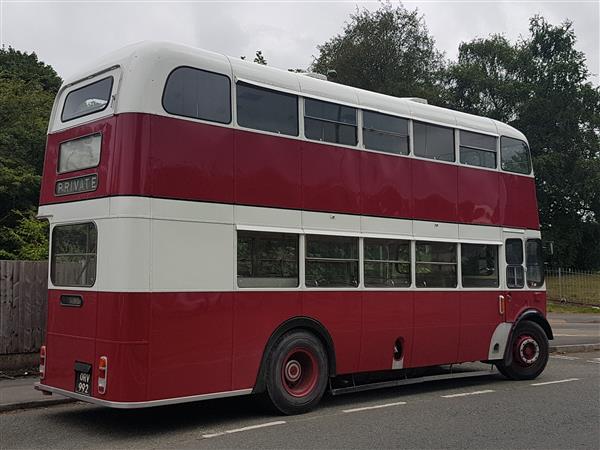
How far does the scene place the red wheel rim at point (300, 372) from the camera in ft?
28.3

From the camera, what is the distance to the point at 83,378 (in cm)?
755

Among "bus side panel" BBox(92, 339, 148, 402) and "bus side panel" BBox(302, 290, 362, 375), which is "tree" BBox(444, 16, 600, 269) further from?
"bus side panel" BBox(92, 339, 148, 402)

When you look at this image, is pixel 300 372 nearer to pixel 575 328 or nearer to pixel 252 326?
pixel 252 326

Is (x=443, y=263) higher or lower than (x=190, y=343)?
higher

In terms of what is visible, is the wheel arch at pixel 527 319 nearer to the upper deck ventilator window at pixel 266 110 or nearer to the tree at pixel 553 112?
the upper deck ventilator window at pixel 266 110

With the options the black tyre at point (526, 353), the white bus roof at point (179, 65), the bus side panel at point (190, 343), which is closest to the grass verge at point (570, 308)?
the black tyre at point (526, 353)

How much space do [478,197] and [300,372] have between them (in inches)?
187

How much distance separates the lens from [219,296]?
7934 millimetres

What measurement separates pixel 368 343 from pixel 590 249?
138 feet

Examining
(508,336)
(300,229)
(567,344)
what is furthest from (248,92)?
(567,344)

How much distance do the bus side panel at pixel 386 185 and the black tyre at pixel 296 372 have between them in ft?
7.22

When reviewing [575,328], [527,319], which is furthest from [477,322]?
[575,328]

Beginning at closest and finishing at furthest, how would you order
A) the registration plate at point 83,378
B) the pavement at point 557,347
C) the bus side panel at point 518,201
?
the registration plate at point 83,378
the pavement at point 557,347
the bus side panel at point 518,201

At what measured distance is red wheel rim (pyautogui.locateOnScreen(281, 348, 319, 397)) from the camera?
339 inches
